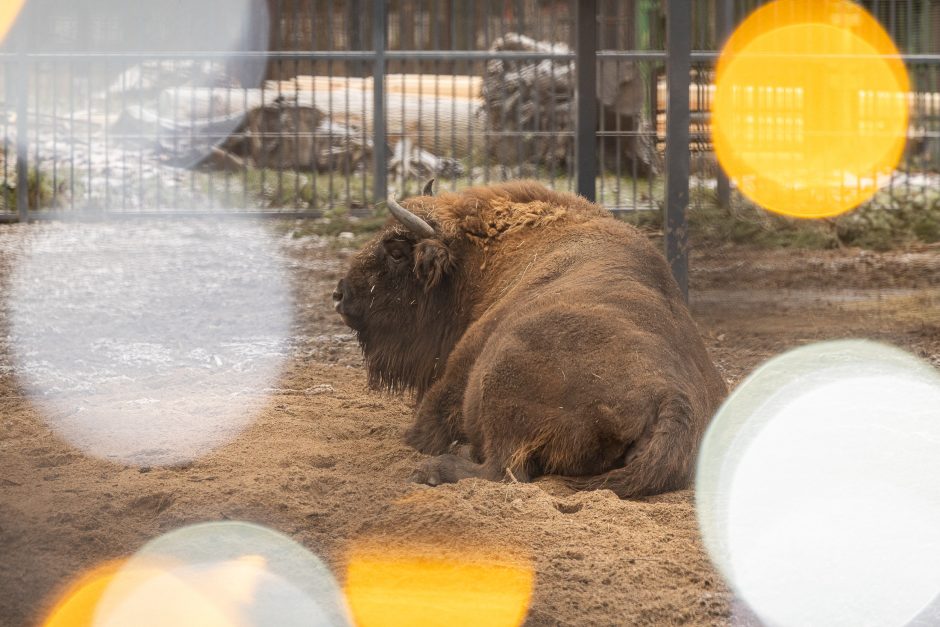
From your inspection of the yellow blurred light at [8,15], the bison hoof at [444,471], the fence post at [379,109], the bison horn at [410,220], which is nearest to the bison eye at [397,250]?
the bison horn at [410,220]

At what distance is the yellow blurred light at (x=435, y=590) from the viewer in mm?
3041

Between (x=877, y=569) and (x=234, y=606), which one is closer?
(x=234, y=606)

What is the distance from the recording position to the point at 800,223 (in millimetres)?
11039

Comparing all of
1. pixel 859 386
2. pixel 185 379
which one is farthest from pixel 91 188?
pixel 859 386

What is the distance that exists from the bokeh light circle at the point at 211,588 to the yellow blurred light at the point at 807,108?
27.1ft

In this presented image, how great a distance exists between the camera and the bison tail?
4.05m

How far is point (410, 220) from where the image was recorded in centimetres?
537

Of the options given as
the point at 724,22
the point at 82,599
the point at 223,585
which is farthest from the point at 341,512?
the point at 724,22

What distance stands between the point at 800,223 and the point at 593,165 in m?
4.29

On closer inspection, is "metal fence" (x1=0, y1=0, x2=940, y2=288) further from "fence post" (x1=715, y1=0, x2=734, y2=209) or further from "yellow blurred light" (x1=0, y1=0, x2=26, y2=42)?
"yellow blurred light" (x1=0, y1=0, x2=26, y2=42)

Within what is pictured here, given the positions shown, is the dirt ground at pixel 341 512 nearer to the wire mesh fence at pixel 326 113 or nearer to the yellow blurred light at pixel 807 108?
the yellow blurred light at pixel 807 108

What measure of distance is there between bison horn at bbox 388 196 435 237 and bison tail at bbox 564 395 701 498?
1655 mm

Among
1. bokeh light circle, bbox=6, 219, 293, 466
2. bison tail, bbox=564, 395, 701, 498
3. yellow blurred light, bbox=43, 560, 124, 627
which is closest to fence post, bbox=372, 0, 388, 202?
bokeh light circle, bbox=6, 219, 293, 466

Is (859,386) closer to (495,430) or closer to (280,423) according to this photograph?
(495,430)
